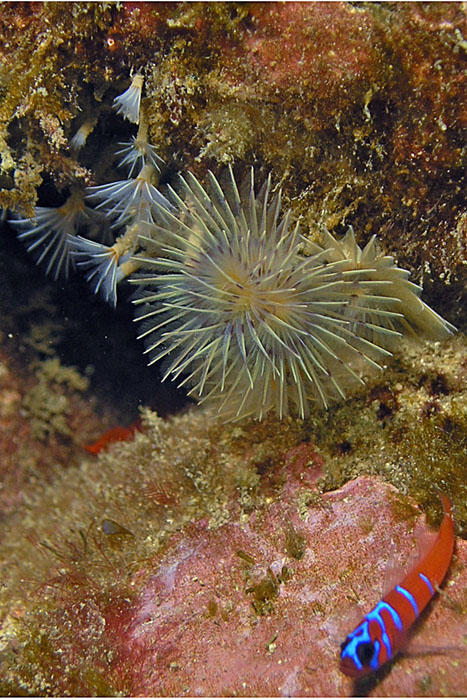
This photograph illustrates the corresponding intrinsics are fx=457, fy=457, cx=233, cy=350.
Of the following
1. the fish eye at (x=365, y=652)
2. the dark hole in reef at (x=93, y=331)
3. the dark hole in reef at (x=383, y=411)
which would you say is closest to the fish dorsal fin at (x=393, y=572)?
the fish eye at (x=365, y=652)

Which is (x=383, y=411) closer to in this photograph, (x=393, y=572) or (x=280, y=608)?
(x=393, y=572)

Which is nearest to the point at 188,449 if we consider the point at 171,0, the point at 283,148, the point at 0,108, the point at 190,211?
the point at 190,211

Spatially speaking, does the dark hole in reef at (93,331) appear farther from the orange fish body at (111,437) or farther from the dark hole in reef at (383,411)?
the dark hole in reef at (383,411)

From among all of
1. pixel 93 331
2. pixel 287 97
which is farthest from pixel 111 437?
pixel 287 97

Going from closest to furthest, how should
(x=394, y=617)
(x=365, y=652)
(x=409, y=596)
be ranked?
(x=365, y=652) < (x=394, y=617) < (x=409, y=596)

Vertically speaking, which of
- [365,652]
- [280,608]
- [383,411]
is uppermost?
[383,411]

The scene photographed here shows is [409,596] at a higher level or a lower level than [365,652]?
higher
